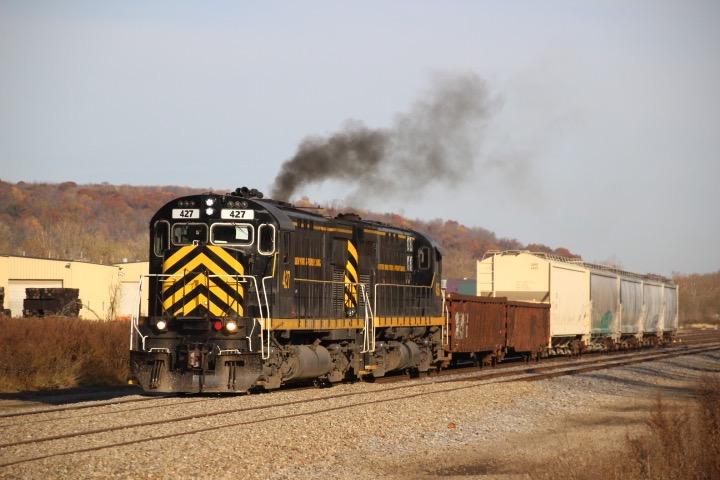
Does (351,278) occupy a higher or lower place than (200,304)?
higher

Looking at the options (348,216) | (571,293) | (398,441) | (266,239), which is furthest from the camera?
(571,293)

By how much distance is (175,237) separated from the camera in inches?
690

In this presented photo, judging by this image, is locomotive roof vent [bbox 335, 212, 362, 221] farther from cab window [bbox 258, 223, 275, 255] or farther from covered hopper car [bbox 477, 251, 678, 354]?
covered hopper car [bbox 477, 251, 678, 354]

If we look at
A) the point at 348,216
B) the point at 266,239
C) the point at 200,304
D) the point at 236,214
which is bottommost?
the point at 200,304

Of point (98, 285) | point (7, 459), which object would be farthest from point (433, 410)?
point (98, 285)

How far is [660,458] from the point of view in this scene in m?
10.3

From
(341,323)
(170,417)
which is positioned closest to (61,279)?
(341,323)

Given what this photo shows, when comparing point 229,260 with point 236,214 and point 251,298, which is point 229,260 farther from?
point 236,214

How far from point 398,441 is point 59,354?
39.6ft

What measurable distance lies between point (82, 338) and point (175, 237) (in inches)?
284

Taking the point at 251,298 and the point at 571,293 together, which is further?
the point at 571,293

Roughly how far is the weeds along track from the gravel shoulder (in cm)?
11

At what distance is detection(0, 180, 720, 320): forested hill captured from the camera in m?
88.6

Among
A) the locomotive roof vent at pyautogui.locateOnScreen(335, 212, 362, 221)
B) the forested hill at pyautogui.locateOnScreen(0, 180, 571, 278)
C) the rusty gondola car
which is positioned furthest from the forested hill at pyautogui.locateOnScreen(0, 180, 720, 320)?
the locomotive roof vent at pyautogui.locateOnScreen(335, 212, 362, 221)
